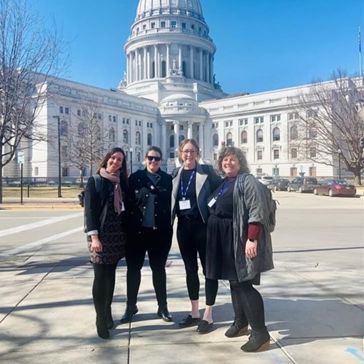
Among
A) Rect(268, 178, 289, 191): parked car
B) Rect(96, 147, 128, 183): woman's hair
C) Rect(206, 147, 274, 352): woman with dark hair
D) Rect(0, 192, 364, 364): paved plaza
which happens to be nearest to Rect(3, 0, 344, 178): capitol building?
Rect(268, 178, 289, 191): parked car

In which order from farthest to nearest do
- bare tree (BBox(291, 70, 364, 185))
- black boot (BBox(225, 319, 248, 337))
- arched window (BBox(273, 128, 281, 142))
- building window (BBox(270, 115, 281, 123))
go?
1. building window (BBox(270, 115, 281, 123))
2. arched window (BBox(273, 128, 281, 142))
3. bare tree (BBox(291, 70, 364, 185))
4. black boot (BBox(225, 319, 248, 337))

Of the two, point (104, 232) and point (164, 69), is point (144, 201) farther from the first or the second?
point (164, 69)

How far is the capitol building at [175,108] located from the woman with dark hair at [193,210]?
60.8 metres

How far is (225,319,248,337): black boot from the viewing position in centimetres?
368

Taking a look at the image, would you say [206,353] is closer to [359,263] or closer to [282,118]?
[359,263]

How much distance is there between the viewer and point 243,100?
9038 cm

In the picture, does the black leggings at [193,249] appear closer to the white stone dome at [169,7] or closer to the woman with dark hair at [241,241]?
the woman with dark hair at [241,241]

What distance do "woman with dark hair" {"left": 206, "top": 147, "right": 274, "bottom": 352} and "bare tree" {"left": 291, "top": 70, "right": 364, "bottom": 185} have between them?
121 ft

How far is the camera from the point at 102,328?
3.68 meters

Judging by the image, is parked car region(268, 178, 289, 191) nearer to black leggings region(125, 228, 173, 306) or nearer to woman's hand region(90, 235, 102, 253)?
black leggings region(125, 228, 173, 306)

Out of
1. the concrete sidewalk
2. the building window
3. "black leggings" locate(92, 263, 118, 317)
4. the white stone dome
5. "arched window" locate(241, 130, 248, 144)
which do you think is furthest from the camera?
the white stone dome

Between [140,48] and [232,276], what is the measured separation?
111037 millimetres

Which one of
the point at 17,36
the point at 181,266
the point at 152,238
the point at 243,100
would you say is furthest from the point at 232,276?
the point at 243,100

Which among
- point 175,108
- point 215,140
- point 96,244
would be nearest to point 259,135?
point 215,140
